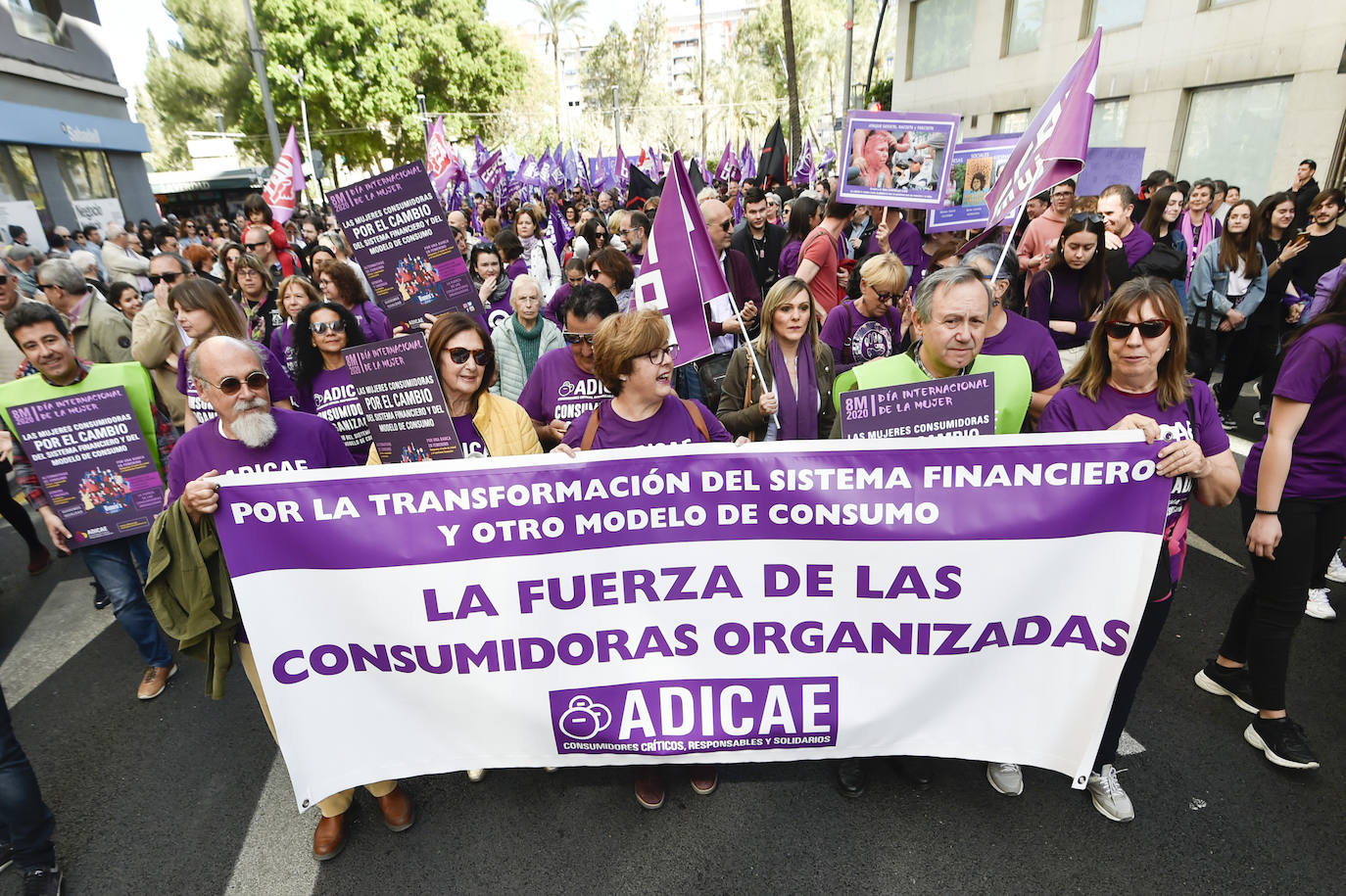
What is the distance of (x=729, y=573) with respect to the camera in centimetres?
247

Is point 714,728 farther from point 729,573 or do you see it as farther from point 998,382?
point 998,382

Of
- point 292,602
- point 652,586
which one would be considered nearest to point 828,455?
point 652,586

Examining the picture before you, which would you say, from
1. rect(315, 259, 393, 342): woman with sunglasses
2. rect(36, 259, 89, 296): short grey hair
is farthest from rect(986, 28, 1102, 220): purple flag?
rect(36, 259, 89, 296): short grey hair

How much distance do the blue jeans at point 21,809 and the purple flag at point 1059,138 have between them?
14.8 ft

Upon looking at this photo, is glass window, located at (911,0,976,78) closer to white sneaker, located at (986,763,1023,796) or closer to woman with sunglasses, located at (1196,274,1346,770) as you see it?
woman with sunglasses, located at (1196,274,1346,770)

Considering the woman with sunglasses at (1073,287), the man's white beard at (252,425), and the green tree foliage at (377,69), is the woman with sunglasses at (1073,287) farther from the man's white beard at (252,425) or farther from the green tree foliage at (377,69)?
the green tree foliage at (377,69)

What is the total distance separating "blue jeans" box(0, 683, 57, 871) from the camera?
2.46m

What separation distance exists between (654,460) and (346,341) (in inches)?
101

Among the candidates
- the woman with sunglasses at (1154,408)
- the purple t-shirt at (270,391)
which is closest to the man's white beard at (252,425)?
the purple t-shirt at (270,391)

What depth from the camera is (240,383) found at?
264 centimetres

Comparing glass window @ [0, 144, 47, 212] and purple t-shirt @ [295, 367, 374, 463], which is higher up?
glass window @ [0, 144, 47, 212]

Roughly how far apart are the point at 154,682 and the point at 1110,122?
777 inches

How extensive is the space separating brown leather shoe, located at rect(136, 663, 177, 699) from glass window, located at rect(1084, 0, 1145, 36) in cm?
1883

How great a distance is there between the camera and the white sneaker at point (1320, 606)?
3906 millimetres
